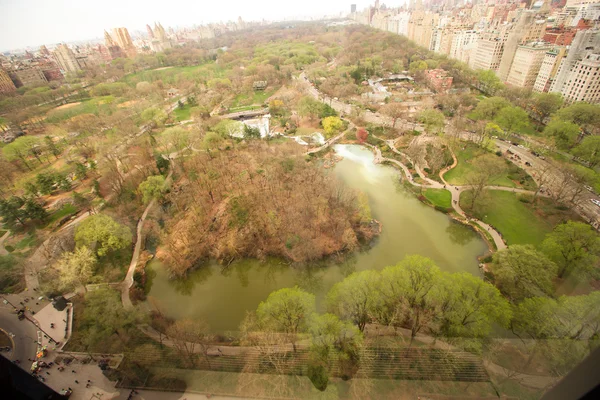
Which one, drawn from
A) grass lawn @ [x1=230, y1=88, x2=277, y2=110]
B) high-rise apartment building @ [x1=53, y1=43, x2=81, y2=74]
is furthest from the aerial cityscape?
high-rise apartment building @ [x1=53, y1=43, x2=81, y2=74]

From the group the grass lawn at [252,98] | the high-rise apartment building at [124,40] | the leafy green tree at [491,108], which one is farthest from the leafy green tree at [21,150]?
the high-rise apartment building at [124,40]

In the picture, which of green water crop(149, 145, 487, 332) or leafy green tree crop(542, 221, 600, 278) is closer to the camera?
leafy green tree crop(542, 221, 600, 278)

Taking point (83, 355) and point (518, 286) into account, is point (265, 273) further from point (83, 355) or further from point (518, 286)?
point (518, 286)

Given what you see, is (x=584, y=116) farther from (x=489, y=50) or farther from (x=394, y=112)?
(x=489, y=50)

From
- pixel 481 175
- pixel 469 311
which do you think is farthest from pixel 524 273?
pixel 481 175

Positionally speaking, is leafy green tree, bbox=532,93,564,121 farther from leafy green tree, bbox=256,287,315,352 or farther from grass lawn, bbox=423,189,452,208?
leafy green tree, bbox=256,287,315,352

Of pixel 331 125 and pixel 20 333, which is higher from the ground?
pixel 20 333

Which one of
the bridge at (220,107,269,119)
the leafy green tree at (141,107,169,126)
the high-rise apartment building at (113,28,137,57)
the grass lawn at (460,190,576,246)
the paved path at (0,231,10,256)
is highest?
the high-rise apartment building at (113,28,137,57)
